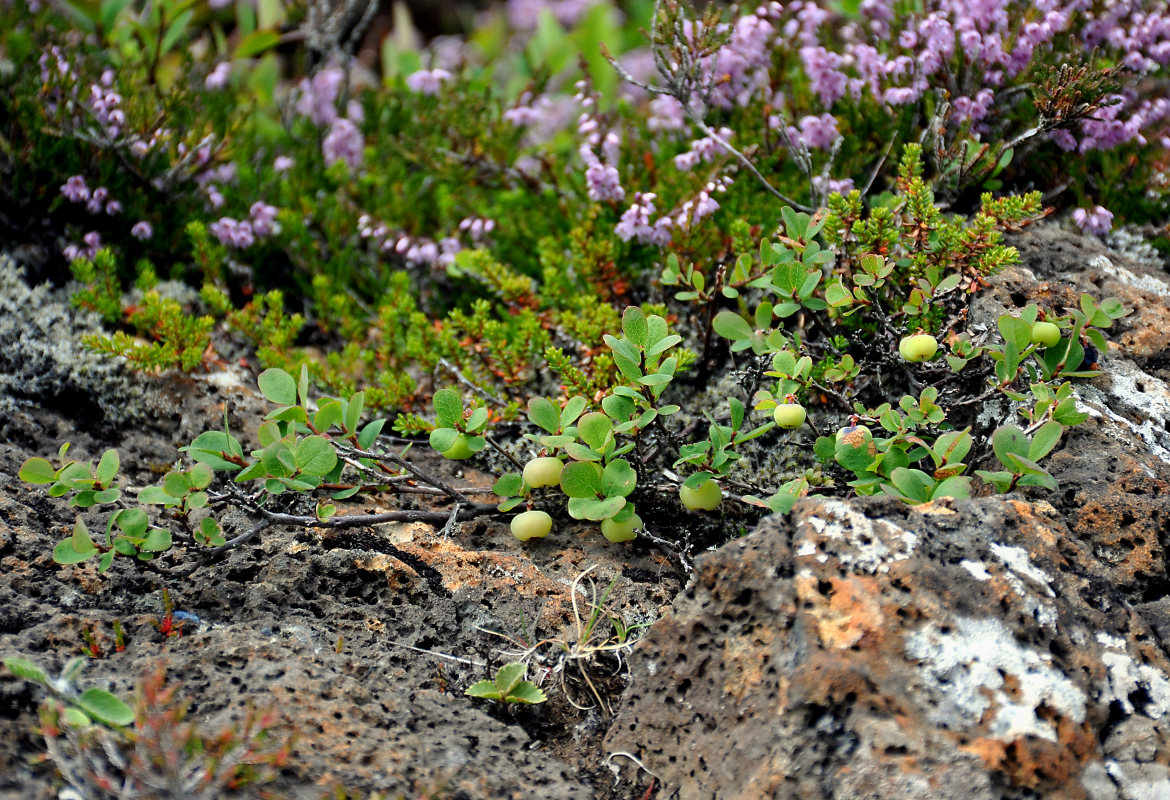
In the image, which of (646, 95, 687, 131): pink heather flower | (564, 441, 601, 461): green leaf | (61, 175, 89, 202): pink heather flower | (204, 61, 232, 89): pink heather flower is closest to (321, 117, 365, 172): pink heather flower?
(204, 61, 232, 89): pink heather flower

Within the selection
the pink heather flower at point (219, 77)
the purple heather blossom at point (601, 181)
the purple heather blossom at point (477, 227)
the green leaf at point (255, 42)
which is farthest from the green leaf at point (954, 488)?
the green leaf at point (255, 42)

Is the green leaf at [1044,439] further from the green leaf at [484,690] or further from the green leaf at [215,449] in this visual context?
the green leaf at [215,449]

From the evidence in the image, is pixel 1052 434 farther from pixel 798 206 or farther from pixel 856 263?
pixel 798 206

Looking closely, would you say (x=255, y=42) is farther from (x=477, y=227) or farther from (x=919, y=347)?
(x=919, y=347)

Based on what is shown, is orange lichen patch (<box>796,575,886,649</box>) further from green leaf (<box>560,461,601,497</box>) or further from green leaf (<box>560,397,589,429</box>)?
green leaf (<box>560,397,589,429</box>)

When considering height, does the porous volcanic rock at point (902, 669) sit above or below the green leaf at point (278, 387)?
below
